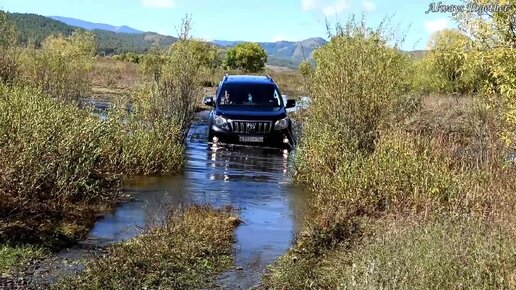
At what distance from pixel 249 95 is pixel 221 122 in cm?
133

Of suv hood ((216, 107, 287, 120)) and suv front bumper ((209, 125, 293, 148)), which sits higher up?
suv hood ((216, 107, 287, 120))

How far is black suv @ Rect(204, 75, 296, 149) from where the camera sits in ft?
48.4

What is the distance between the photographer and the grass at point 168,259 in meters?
5.90

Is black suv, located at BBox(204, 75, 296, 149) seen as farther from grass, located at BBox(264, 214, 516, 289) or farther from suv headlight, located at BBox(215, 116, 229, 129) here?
grass, located at BBox(264, 214, 516, 289)

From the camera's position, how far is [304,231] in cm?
811

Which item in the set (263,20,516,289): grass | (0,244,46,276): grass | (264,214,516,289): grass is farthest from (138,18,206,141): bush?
(264,214,516,289): grass

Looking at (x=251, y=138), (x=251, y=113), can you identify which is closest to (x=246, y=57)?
(x=251, y=113)

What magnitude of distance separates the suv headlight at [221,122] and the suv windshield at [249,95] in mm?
692

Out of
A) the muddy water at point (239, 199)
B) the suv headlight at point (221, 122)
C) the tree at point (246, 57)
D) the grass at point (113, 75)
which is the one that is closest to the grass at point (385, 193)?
the muddy water at point (239, 199)

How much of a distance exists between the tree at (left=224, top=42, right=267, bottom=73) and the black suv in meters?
65.7

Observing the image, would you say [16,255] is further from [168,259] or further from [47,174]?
[47,174]

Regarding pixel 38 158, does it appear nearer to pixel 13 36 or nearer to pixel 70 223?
pixel 70 223

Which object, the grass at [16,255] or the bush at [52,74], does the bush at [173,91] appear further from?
the grass at [16,255]

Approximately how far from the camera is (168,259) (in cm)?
655
